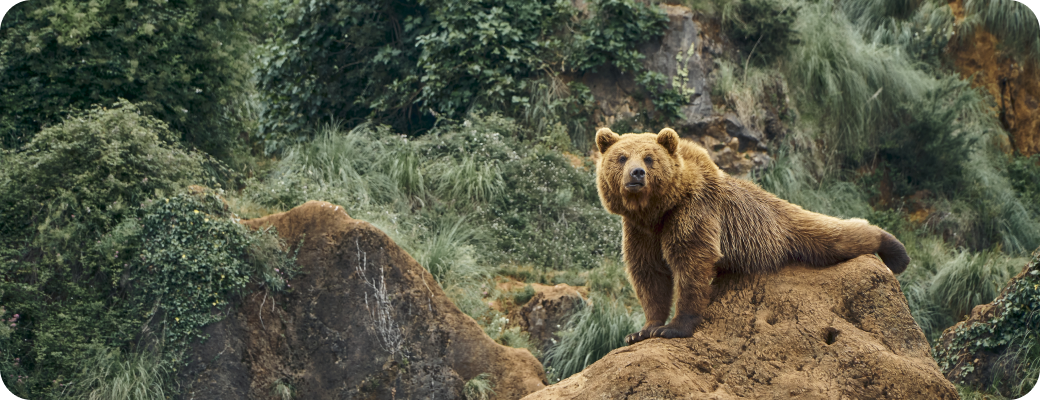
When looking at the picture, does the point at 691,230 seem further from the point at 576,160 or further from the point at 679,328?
the point at 576,160

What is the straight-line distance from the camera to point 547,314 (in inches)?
382

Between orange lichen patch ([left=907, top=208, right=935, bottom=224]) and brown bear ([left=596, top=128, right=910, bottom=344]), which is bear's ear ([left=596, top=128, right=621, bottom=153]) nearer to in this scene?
brown bear ([left=596, top=128, right=910, bottom=344])

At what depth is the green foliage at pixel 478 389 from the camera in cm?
800

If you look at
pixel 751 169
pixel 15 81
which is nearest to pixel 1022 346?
pixel 751 169

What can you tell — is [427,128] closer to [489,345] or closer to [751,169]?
[751,169]

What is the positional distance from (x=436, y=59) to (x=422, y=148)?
5.92 feet

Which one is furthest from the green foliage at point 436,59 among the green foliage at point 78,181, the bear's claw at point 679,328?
the bear's claw at point 679,328

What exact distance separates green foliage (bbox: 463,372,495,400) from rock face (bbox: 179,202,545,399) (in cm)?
7

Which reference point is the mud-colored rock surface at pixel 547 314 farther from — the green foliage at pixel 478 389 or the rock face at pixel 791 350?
the rock face at pixel 791 350

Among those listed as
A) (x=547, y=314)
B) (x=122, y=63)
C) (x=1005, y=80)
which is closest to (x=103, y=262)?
(x=122, y=63)

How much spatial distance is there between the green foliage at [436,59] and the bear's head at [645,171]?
7041 mm

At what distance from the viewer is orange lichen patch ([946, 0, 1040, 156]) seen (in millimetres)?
16578

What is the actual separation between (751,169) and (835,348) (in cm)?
801

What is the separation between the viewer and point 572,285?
1052cm
